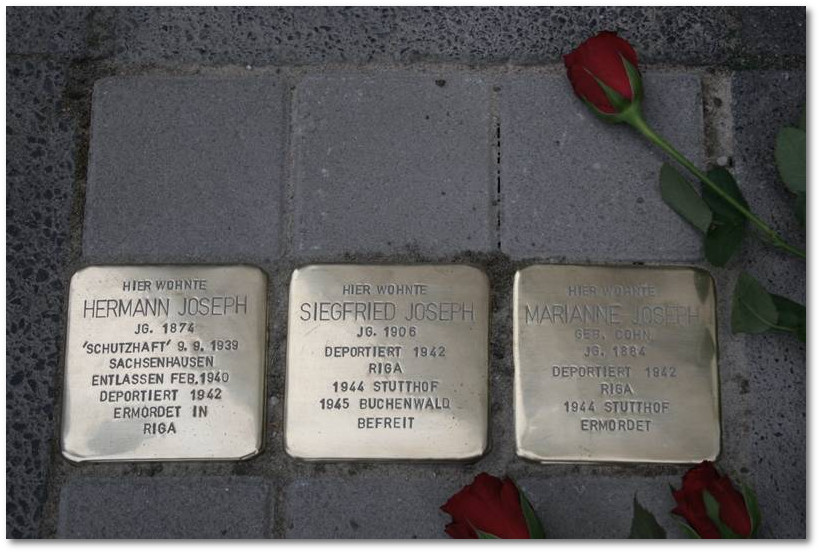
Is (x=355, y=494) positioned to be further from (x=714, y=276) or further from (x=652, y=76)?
(x=652, y=76)

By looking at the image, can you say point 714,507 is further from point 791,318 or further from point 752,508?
point 791,318

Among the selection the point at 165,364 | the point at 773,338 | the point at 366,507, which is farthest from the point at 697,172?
the point at 165,364

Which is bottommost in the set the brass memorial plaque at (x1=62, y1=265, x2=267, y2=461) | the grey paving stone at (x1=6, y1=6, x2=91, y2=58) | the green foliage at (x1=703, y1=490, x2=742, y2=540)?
the green foliage at (x1=703, y1=490, x2=742, y2=540)

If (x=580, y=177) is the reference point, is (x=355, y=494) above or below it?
below

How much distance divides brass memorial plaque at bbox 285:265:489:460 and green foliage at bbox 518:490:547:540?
0.09m

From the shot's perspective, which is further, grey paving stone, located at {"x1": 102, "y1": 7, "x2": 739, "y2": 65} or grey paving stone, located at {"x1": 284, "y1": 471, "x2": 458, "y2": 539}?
grey paving stone, located at {"x1": 102, "y1": 7, "x2": 739, "y2": 65}

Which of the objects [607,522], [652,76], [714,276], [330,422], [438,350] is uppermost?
[652,76]

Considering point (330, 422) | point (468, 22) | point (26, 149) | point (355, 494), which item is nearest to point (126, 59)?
point (26, 149)

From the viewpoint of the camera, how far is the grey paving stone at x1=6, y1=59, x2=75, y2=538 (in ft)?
3.50

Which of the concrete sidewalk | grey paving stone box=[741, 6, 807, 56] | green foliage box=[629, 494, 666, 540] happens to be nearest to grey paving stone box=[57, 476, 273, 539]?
the concrete sidewalk

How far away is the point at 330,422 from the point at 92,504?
0.35 m

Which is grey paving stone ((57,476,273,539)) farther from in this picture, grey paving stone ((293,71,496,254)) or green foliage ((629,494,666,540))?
green foliage ((629,494,666,540))

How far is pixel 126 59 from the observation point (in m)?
1.15

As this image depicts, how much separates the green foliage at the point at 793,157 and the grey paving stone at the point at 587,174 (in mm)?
138
